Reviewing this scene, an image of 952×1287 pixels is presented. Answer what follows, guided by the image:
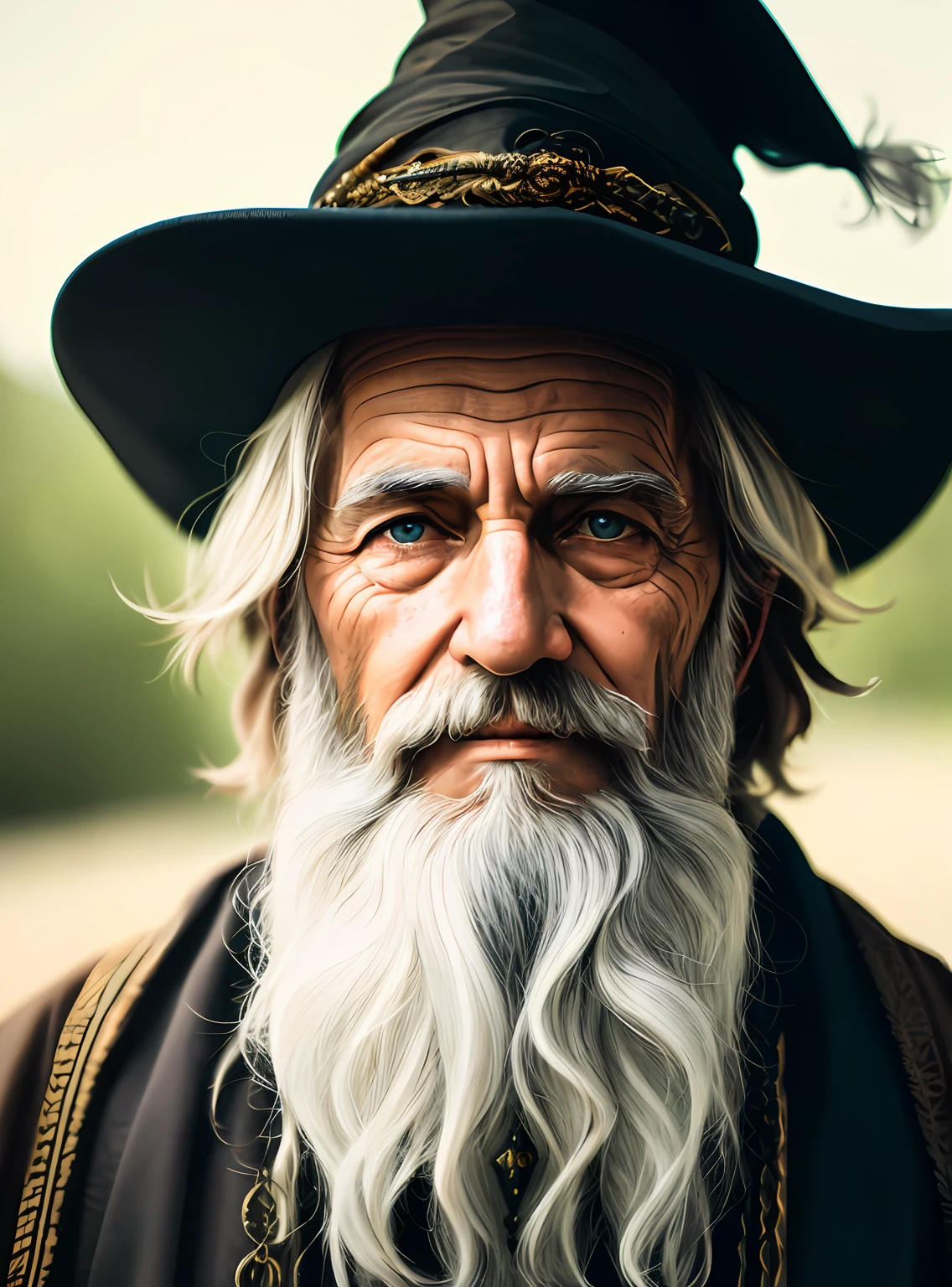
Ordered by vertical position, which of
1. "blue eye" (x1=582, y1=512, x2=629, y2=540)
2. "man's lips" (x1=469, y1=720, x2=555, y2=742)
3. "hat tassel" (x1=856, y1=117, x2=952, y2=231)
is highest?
"hat tassel" (x1=856, y1=117, x2=952, y2=231)

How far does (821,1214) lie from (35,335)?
1.55 metres

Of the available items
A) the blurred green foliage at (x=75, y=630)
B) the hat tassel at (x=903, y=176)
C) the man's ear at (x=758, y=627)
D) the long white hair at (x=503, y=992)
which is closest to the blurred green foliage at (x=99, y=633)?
the blurred green foliage at (x=75, y=630)

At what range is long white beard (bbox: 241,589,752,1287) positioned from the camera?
30.5 inches

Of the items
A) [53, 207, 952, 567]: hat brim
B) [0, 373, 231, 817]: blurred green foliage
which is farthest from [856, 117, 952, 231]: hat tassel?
[0, 373, 231, 817]: blurred green foliage

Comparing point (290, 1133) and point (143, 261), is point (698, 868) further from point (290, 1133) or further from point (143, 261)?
point (143, 261)

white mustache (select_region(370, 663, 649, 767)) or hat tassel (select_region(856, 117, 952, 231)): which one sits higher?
hat tassel (select_region(856, 117, 952, 231))

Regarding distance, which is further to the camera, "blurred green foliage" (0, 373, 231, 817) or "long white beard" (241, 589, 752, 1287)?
"blurred green foliage" (0, 373, 231, 817)

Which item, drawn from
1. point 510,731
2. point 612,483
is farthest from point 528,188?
point 510,731

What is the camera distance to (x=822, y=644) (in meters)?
1.32

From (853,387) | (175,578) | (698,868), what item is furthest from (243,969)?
(853,387)

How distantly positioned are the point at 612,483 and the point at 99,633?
920 millimetres

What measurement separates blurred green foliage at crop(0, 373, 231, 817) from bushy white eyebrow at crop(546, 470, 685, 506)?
715 mm

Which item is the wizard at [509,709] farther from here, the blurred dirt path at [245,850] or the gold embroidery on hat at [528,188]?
the blurred dirt path at [245,850]

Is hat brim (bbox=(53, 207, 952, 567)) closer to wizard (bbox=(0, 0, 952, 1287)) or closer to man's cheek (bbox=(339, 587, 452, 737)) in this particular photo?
wizard (bbox=(0, 0, 952, 1287))
